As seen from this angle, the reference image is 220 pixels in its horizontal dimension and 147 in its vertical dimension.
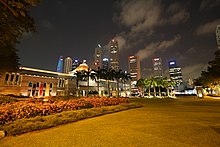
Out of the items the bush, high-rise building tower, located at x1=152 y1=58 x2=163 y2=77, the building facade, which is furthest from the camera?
high-rise building tower, located at x1=152 y1=58 x2=163 y2=77

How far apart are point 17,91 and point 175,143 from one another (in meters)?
62.1

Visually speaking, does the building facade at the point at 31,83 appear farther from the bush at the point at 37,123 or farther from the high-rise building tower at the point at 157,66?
the high-rise building tower at the point at 157,66

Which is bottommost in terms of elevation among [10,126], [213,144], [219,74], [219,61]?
[213,144]

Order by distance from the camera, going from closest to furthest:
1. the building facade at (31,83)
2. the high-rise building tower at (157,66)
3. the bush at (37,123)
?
1. the bush at (37,123)
2. the building facade at (31,83)
3. the high-rise building tower at (157,66)

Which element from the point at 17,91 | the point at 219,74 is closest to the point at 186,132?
the point at 219,74

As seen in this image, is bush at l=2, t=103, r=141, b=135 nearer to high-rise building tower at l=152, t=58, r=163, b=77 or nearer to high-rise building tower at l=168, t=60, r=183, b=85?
high-rise building tower at l=168, t=60, r=183, b=85

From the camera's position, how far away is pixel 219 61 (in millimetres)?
30188

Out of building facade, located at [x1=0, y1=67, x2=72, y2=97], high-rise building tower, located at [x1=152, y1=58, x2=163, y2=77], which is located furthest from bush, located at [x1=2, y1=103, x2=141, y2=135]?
high-rise building tower, located at [x1=152, y1=58, x2=163, y2=77]

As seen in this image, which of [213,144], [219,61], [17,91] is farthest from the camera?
[17,91]

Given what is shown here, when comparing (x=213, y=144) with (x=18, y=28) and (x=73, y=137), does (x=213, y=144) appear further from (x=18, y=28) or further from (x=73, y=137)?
(x=18, y=28)

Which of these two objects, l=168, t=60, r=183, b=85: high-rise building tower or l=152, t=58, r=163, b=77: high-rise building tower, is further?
l=152, t=58, r=163, b=77: high-rise building tower

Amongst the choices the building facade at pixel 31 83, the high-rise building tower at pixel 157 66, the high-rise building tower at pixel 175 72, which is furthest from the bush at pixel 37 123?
the high-rise building tower at pixel 157 66

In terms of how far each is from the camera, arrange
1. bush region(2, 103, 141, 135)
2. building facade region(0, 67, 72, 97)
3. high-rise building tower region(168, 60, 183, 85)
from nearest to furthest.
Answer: bush region(2, 103, 141, 135) → building facade region(0, 67, 72, 97) → high-rise building tower region(168, 60, 183, 85)

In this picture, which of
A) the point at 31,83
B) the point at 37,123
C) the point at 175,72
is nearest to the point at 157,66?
the point at 175,72
